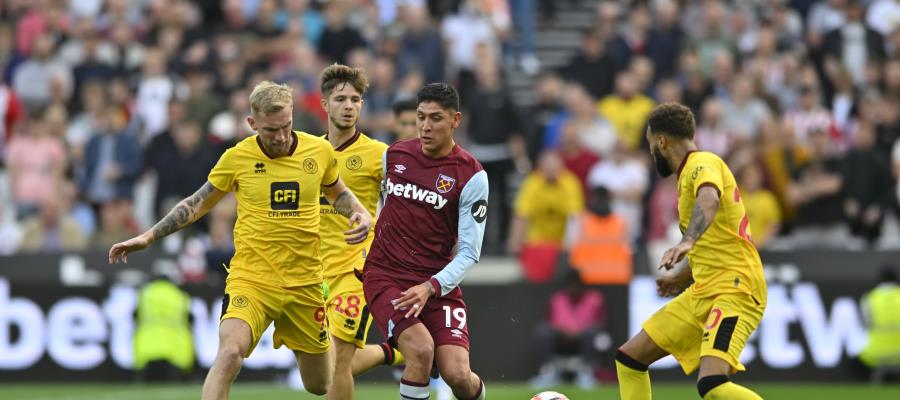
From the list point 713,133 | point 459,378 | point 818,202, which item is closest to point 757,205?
point 818,202

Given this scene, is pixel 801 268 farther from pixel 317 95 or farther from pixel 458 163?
pixel 458 163

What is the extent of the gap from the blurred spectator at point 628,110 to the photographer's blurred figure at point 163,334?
20.5 ft

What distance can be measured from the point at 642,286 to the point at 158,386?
5843mm

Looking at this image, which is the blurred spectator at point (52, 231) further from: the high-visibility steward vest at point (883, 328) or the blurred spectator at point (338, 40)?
the high-visibility steward vest at point (883, 328)

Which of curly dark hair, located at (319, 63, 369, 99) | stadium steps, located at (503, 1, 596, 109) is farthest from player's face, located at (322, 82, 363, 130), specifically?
stadium steps, located at (503, 1, 596, 109)

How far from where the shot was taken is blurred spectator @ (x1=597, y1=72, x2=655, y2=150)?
22.3 meters

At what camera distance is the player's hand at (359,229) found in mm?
11508

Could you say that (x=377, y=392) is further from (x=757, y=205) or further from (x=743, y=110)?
(x=743, y=110)

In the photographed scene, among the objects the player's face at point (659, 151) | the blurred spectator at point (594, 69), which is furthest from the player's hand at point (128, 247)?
the blurred spectator at point (594, 69)

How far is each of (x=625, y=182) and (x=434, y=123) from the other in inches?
405

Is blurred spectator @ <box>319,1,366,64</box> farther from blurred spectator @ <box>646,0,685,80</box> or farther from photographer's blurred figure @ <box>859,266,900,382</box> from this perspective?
photographer's blurred figure @ <box>859,266,900,382</box>

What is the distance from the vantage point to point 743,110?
22.5m

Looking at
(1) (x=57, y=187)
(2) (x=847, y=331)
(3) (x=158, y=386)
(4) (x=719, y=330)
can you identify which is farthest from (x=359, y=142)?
(1) (x=57, y=187)

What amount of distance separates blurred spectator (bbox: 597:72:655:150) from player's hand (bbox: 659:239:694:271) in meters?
10.9
